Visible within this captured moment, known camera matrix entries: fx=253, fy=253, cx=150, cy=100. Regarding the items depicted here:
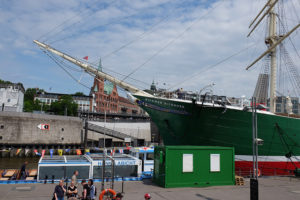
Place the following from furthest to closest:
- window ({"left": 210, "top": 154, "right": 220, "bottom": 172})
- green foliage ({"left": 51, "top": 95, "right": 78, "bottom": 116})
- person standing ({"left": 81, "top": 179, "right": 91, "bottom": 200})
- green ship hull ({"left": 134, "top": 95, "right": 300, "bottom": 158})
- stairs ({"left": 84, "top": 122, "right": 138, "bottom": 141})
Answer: green foliage ({"left": 51, "top": 95, "right": 78, "bottom": 116}), stairs ({"left": 84, "top": 122, "right": 138, "bottom": 141}), green ship hull ({"left": 134, "top": 95, "right": 300, "bottom": 158}), window ({"left": 210, "top": 154, "right": 220, "bottom": 172}), person standing ({"left": 81, "top": 179, "right": 91, "bottom": 200})

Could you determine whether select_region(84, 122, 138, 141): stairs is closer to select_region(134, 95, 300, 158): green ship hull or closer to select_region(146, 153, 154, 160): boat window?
select_region(134, 95, 300, 158): green ship hull

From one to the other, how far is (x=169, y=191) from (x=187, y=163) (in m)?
1.87

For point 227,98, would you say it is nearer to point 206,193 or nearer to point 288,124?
point 288,124

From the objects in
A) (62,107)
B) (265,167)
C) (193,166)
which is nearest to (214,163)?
(193,166)

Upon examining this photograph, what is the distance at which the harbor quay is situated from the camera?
35.7ft

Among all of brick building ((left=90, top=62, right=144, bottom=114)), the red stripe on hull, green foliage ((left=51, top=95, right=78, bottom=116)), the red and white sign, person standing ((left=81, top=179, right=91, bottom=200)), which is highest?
brick building ((left=90, top=62, right=144, bottom=114))

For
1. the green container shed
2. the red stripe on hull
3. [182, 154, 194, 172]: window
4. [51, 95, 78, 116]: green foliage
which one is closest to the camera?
the green container shed

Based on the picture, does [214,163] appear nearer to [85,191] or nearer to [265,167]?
[85,191]

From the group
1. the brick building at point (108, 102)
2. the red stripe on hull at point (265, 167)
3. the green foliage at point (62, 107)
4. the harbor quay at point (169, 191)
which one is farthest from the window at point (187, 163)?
the brick building at point (108, 102)

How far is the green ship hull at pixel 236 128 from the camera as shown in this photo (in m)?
20.1

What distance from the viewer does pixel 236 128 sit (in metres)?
20.3

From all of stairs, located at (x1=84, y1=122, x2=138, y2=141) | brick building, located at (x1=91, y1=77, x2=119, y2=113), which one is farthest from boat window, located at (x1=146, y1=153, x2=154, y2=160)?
brick building, located at (x1=91, y1=77, x2=119, y2=113)

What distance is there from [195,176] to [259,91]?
73.6 ft

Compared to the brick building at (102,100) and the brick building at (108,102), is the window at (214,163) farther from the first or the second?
the brick building at (102,100)
